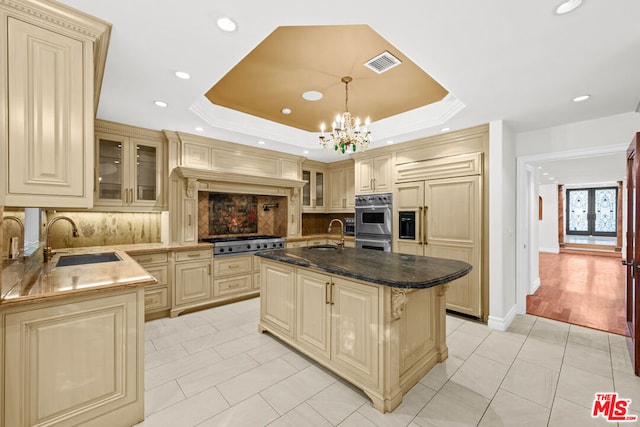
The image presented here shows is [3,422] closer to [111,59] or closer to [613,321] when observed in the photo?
[111,59]

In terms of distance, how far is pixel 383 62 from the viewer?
2.44 m

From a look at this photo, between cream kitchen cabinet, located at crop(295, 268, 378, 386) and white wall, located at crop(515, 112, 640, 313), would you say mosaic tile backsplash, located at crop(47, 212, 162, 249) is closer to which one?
cream kitchen cabinet, located at crop(295, 268, 378, 386)

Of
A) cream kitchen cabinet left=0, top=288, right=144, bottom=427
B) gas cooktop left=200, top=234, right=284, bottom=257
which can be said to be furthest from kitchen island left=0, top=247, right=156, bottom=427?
gas cooktop left=200, top=234, right=284, bottom=257

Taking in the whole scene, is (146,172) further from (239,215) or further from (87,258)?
(239,215)

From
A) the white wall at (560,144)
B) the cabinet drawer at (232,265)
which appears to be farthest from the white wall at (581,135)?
the cabinet drawer at (232,265)

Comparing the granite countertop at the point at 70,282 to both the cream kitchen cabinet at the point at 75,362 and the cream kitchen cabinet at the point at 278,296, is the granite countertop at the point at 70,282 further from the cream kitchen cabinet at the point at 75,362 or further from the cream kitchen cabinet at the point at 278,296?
the cream kitchen cabinet at the point at 278,296

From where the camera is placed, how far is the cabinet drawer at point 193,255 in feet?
12.0

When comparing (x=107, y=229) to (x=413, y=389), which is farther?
(x=107, y=229)

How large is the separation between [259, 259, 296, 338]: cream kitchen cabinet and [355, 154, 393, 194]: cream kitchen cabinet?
2458mm

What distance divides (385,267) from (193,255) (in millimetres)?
2807

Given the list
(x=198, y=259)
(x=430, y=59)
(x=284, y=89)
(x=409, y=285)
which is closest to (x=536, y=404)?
(x=409, y=285)

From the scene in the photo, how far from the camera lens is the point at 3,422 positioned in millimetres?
1438

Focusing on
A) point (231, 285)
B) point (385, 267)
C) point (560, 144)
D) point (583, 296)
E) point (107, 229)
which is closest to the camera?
point (385, 267)

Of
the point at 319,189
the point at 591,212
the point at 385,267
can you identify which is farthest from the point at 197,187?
the point at 591,212
